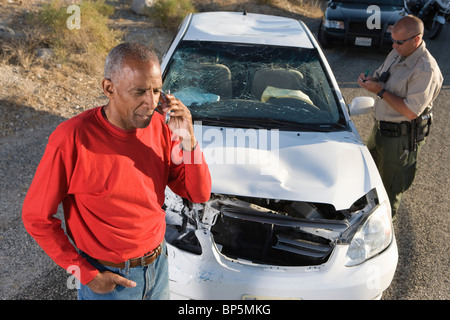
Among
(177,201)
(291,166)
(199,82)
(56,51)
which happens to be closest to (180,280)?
(177,201)

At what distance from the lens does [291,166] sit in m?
2.80

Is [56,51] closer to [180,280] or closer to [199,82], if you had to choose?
[199,82]

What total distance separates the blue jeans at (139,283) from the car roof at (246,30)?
2445mm

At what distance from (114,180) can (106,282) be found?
16.8 inches

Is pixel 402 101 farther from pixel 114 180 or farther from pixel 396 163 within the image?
pixel 114 180

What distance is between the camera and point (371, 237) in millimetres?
2586

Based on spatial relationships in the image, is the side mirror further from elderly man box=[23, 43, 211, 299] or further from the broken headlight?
elderly man box=[23, 43, 211, 299]

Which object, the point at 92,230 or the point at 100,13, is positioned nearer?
the point at 92,230

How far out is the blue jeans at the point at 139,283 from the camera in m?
1.84

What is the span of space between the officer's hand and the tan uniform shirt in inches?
108

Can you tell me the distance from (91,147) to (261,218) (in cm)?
117

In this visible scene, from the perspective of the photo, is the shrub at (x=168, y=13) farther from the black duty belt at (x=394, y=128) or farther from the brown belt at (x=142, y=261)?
the brown belt at (x=142, y=261)

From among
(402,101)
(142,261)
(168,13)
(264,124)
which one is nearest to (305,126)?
(264,124)

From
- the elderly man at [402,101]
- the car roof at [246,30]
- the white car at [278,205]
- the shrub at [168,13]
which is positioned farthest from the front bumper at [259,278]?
the shrub at [168,13]
